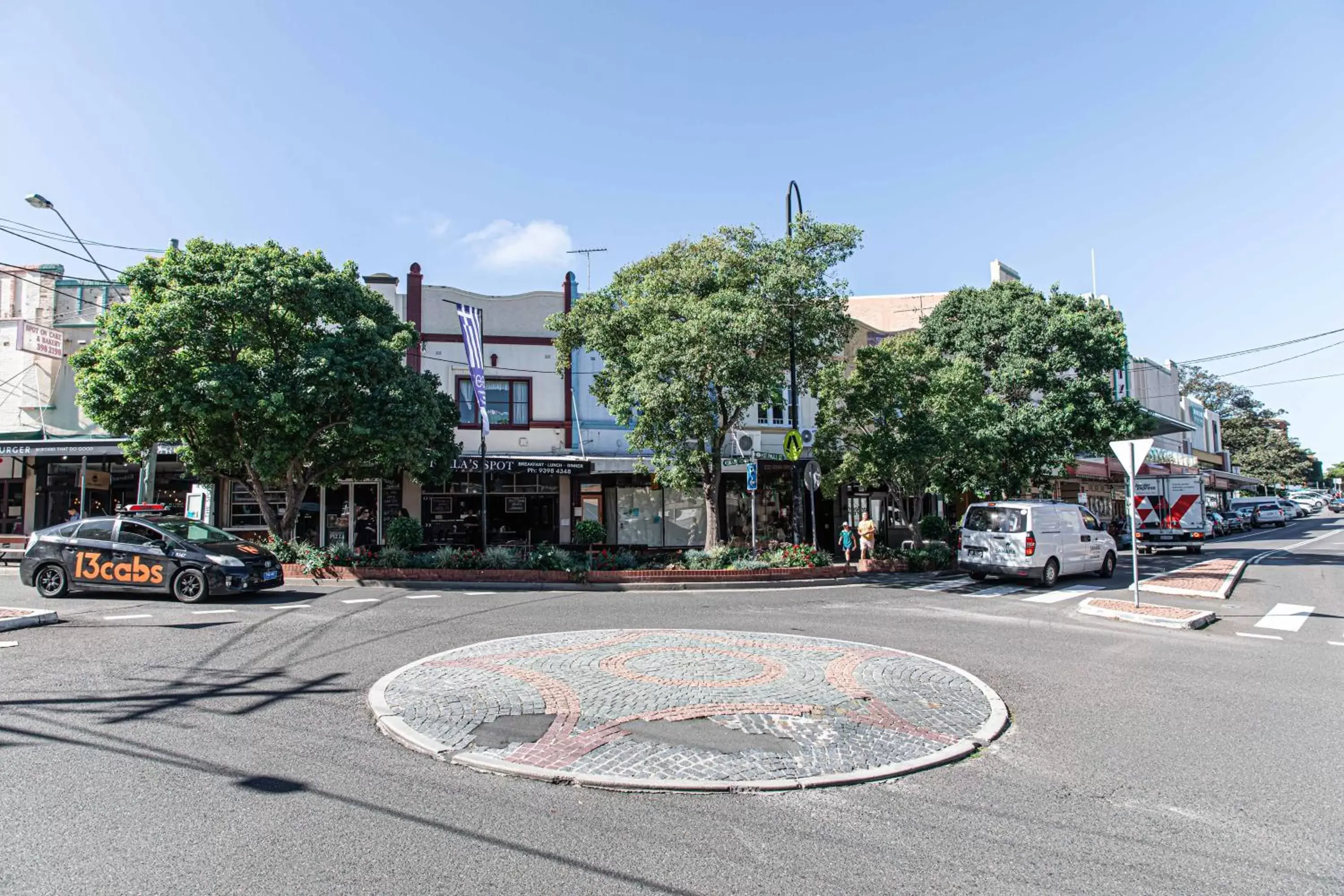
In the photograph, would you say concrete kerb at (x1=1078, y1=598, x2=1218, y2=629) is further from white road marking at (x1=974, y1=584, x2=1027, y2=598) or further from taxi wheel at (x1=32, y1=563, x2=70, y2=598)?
taxi wheel at (x1=32, y1=563, x2=70, y2=598)

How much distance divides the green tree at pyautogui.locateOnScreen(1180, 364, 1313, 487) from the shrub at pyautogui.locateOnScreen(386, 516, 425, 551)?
76.4m

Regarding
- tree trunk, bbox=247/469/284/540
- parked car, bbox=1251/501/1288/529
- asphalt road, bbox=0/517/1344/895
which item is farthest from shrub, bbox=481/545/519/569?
parked car, bbox=1251/501/1288/529

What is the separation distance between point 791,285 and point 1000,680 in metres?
11.6

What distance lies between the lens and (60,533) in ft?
44.0

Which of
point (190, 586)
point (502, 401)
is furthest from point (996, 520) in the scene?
point (190, 586)

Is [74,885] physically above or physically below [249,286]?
below

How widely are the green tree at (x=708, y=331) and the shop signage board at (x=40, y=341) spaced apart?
1555cm

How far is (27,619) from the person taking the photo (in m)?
10.2

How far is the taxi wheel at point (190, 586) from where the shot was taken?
1302 centimetres

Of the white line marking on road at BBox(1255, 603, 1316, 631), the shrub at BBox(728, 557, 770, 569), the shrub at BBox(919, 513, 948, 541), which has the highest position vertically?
the shrub at BBox(919, 513, 948, 541)

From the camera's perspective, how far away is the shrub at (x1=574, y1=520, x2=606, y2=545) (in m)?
22.6

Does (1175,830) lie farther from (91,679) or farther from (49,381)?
(49,381)

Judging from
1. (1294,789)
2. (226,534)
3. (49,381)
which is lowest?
(1294,789)

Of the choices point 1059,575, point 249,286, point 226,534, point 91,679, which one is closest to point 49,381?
point 249,286
